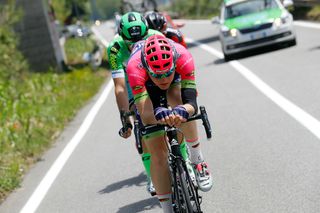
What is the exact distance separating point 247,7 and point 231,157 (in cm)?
1276

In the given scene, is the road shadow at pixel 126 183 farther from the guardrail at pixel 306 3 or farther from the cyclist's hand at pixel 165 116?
the guardrail at pixel 306 3

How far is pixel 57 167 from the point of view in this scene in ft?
34.9

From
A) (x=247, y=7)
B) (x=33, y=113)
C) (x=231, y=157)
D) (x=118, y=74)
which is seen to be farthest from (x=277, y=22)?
(x=118, y=74)

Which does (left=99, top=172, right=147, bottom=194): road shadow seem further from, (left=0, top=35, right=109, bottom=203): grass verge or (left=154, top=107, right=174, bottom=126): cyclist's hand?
(left=154, top=107, right=174, bottom=126): cyclist's hand

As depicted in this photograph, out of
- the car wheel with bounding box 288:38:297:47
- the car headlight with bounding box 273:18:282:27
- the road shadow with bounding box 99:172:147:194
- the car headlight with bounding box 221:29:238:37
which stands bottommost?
the car wheel with bounding box 288:38:297:47

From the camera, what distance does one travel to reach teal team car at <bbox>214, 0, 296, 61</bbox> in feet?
64.1

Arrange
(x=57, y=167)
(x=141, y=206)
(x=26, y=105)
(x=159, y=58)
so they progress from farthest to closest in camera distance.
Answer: (x=26, y=105) → (x=57, y=167) → (x=141, y=206) → (x=159, y=58)

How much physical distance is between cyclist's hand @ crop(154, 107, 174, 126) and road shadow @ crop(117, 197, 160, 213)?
194 centimetres

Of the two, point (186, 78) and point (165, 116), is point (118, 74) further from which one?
point (165, 116)

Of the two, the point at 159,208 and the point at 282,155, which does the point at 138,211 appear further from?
the point at 282,155

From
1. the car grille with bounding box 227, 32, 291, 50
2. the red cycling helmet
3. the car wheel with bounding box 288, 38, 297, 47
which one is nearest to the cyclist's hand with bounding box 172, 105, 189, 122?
the red cycling helmet

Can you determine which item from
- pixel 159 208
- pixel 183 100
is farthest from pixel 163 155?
pixel 159 208

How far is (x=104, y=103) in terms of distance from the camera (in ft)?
57.2

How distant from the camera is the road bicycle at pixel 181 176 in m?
5.51
